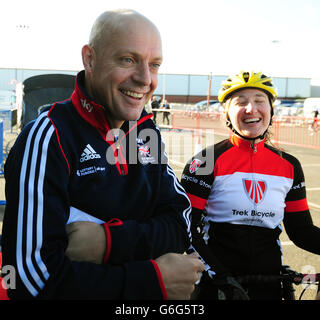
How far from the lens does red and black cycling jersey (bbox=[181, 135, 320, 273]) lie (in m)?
2.34

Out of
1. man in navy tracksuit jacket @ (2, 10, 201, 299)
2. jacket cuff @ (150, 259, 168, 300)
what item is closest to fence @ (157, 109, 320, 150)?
man in navy tracksuit jacket @ (2, 10, 201, 299)

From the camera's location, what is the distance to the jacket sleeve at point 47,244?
123 cm

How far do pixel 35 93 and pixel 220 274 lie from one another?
111 inches

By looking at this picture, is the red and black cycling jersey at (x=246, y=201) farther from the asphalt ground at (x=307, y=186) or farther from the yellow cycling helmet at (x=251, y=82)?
the asphalt ground at (x=307, y=186)

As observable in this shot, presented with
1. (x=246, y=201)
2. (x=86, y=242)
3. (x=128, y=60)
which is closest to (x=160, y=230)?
(x=86, y=242)

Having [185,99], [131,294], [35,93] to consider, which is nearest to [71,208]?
[131,294]

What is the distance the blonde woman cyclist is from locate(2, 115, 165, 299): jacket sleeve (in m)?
0.97

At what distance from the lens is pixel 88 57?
5.06 feet

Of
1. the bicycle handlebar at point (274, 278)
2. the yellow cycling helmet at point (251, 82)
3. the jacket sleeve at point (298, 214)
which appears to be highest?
the yellow cycling helmet at point (251, 82)

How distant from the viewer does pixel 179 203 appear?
1.69 meters

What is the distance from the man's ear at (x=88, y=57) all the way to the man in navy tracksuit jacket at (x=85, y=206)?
5 cm

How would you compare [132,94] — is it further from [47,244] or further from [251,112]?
[251,112]

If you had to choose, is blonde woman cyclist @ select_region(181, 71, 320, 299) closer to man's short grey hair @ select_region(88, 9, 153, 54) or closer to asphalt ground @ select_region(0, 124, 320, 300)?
man's short grey hair @ select_region(88, 9, 153, 54)

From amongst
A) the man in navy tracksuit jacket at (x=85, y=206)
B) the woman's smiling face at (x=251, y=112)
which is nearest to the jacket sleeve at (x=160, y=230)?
the man in navy tracksuit jacket at (x=85, y=206)
